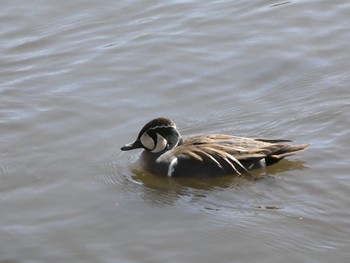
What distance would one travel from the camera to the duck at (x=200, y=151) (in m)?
10.5

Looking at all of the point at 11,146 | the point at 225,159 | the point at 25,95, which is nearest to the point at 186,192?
the point at 225,159

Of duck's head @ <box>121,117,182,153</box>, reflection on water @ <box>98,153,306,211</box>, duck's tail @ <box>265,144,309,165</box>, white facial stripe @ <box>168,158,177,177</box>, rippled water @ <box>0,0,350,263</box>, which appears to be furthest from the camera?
duck's head @ <box>121,117,182,153</box>

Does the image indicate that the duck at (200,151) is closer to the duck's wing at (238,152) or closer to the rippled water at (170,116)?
the duck's wing at (238,152)

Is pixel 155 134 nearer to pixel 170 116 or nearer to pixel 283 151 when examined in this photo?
pixel 170 116

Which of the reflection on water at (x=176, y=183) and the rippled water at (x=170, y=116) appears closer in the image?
the rippled water at (x=170, y=116)

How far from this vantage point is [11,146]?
36.9 ft

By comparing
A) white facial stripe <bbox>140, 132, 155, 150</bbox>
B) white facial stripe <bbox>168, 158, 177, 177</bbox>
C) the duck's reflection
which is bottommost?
the duck's reflection

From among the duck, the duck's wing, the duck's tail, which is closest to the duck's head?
the duck

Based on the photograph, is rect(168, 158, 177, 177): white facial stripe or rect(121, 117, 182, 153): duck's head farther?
rect(121, 117, 182, 153): duck's head

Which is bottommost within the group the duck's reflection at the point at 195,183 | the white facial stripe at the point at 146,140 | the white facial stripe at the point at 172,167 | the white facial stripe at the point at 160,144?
the duck's reflection at the point at 195,183

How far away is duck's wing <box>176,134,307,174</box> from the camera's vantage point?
10.5 m

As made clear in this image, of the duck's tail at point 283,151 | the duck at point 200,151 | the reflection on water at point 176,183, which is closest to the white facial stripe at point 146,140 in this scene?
the duck at point 200,151

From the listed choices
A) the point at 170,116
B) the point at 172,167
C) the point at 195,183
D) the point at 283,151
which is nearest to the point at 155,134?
the point at 172,167

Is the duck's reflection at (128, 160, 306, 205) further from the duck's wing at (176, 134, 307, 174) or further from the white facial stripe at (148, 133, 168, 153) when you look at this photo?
the white facial stripe at (148, 133, 168, 153)
